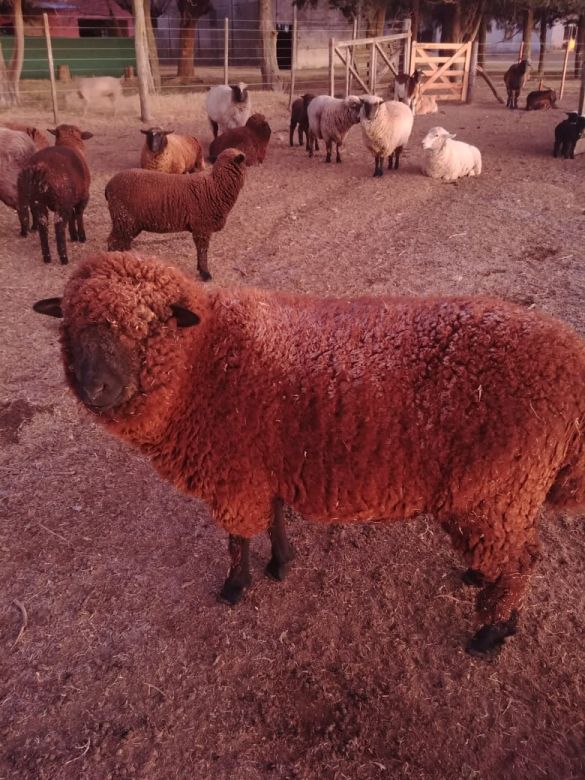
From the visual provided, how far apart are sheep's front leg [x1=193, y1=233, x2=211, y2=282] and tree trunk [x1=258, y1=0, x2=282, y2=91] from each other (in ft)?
52.7

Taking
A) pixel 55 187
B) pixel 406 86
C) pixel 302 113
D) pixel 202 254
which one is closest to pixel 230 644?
pixel 202 254

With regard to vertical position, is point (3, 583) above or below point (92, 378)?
below

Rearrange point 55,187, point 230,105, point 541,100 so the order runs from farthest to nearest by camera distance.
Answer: point 541,100
point 230,105
point 55,187

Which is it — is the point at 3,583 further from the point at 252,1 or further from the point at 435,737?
the point at 252,1

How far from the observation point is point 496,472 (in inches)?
82.8

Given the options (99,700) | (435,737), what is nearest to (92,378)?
(99,700)

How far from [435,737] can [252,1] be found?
Answer: 36.0 meters

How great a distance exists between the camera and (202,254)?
6684 mm

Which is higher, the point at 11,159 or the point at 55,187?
the point at 11,159

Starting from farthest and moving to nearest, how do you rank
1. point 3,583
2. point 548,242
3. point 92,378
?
point 548,242 < point 3,583 < point 92,378

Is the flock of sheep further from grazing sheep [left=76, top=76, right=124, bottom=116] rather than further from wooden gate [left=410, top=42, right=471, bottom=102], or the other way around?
wooden gate [left=410, top=42, right=471, bottom=102]

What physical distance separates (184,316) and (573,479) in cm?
165

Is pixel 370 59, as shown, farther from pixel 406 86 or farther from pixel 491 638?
pixel 491 638

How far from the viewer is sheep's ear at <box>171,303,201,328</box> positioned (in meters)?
2.16
